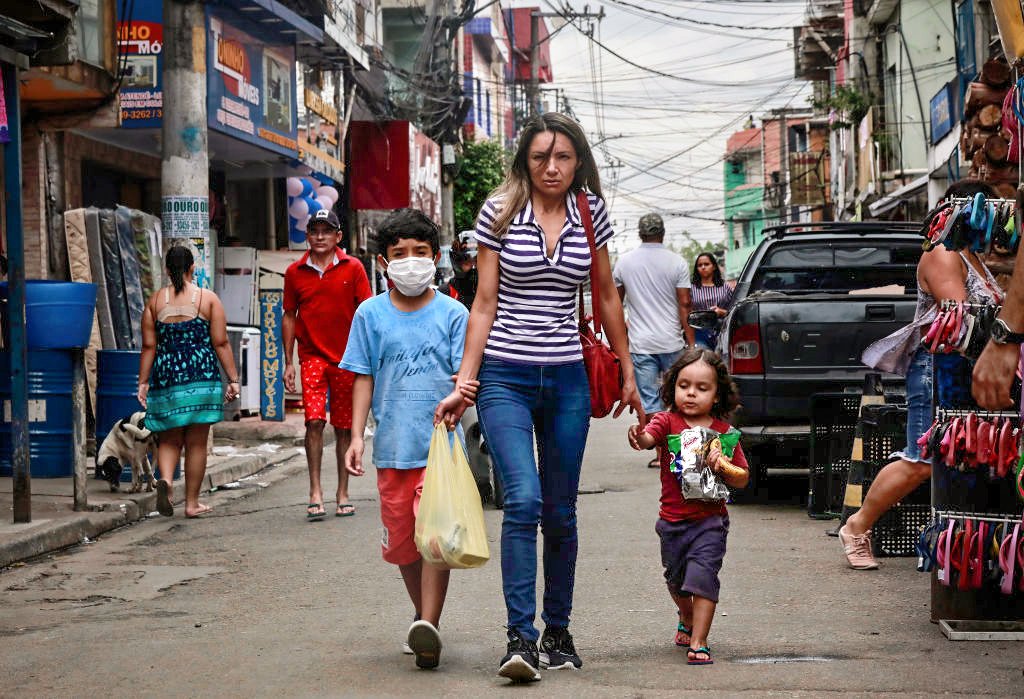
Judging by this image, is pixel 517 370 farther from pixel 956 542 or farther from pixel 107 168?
pixel 107 168

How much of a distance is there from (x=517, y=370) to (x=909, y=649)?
1790 mm

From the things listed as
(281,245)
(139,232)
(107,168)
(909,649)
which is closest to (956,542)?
(909,649)

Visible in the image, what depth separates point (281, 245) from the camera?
21.0m

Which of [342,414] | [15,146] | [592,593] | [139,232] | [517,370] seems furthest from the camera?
[139,232]

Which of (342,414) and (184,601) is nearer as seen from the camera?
(184,601)

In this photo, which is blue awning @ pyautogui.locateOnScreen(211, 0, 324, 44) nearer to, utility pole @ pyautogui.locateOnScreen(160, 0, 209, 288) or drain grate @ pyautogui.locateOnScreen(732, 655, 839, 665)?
utility pole @ pyautogui.locateOnScreen(160, 0, 209, 288)

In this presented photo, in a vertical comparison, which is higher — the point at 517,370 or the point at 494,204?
the point at 494,204

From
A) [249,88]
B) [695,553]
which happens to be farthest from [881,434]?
[249,88]

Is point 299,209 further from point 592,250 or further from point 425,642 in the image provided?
point 425,642

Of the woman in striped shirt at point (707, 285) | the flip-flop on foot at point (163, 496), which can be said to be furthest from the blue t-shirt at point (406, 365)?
the woman in striped shirt at point (707, 285)

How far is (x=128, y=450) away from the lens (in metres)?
10.5

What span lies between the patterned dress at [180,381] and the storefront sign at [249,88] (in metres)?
6.00

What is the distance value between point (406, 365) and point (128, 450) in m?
5.62

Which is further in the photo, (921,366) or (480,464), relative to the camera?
(480,464)
